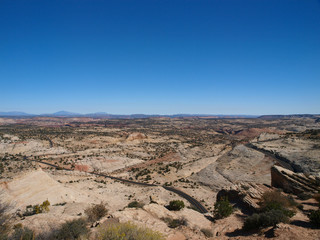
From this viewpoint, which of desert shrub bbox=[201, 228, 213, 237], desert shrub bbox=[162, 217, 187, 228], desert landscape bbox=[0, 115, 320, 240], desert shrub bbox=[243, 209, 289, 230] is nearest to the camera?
desert shrub bbox=[243, 209, 289, 230]

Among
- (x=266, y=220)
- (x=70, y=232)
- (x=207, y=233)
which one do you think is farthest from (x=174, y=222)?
(x=70, y=232)

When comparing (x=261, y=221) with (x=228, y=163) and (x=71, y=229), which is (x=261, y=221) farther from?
(x=228, y=163)

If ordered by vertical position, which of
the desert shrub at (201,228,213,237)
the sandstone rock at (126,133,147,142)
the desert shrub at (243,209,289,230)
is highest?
the desert shrub at (243,209,289,230)

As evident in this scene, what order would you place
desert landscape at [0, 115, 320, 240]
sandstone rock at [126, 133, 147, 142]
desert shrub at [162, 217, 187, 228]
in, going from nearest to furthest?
desert landscape at [0, 115, 320, 240]
desert shrub at [162, 217, 187, 228]
sandstone rock at [126, 133, 147, 142]

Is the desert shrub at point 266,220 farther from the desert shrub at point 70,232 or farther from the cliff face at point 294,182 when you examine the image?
the cliff face at point 294,182

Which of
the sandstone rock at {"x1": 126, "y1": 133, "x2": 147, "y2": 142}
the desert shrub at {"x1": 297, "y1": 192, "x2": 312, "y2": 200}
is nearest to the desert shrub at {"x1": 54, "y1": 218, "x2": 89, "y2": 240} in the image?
the desert shrub at {"x1": 297, "y1": 192, "x2": 312, "y2": 200}

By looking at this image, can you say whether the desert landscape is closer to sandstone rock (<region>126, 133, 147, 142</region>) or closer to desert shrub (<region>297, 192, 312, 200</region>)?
desert shrub (<region>297, 192, 312, 200</region>)

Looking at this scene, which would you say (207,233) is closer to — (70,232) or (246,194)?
(70,232)

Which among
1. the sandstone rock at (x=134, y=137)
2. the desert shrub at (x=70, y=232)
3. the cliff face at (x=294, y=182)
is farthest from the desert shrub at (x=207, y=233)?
the sandstone rock at (x=134, y=137)
